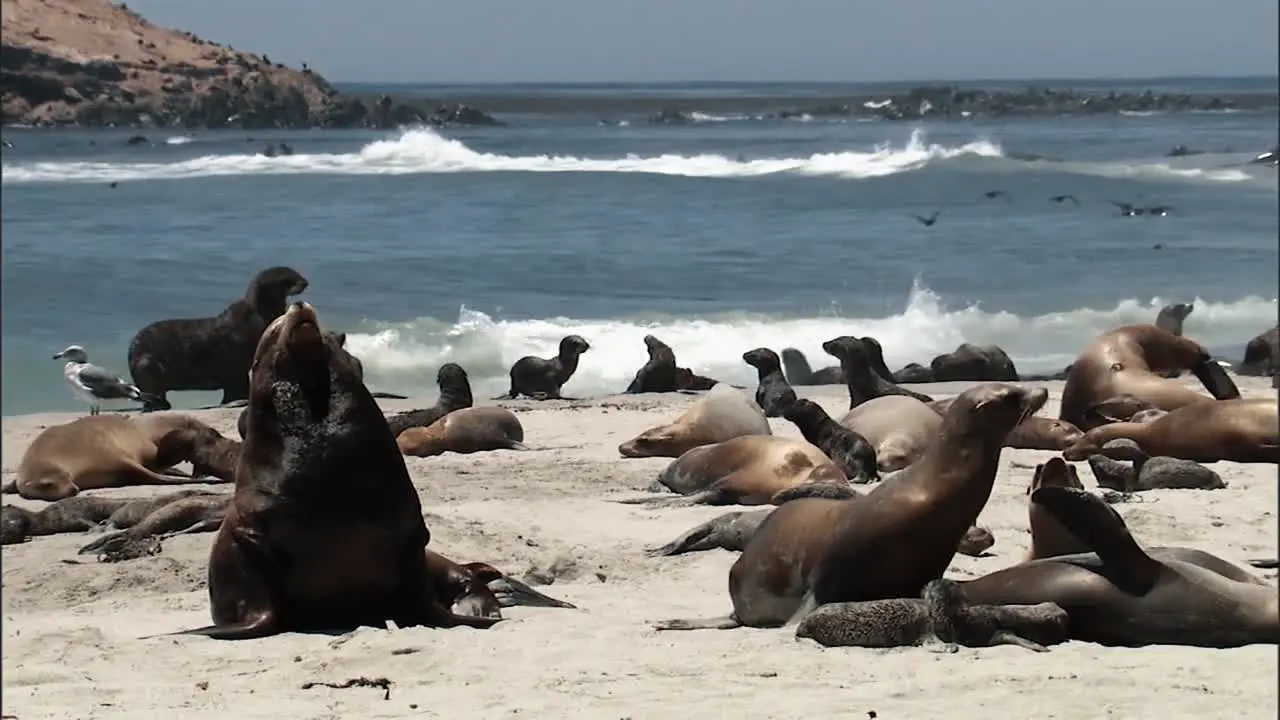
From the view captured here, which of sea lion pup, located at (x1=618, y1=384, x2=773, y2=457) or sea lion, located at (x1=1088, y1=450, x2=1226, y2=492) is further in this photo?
sea lion pup, located at (x1=618, y1=384, x2=773, y2=457)

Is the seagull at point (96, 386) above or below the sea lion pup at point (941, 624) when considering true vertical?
below

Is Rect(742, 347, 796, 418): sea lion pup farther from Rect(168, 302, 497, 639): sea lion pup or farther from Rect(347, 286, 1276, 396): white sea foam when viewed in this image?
Rect(168, 302, 497, 639): sea lion pup

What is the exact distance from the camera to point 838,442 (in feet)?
30.7

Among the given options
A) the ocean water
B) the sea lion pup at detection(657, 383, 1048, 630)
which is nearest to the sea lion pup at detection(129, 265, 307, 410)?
the ocean water

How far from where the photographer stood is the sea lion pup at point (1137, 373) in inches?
414

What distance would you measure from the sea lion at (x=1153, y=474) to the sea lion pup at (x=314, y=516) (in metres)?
A: 3.98

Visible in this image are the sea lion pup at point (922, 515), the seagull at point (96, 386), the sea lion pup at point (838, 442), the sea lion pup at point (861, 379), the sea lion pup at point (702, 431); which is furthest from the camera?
the seagull at point (96, 386)

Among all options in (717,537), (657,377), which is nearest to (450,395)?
(657,377)

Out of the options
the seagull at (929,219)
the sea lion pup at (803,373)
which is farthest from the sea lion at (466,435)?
the seagull at (929,219)

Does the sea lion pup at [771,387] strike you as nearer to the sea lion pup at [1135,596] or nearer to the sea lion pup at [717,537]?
the sea lion pup at [717,537]

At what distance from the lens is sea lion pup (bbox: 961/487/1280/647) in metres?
5.21

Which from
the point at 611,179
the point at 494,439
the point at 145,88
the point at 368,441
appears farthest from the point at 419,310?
the point at 145,88

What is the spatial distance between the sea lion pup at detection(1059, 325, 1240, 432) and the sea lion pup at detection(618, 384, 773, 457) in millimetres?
1790

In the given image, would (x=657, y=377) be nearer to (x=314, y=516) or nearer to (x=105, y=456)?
(x=105, y=456)
